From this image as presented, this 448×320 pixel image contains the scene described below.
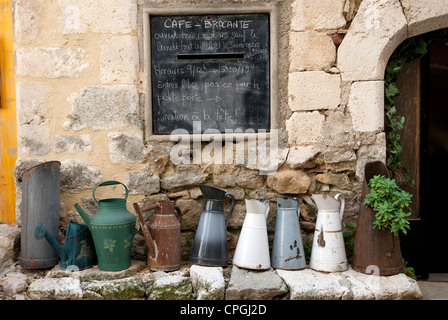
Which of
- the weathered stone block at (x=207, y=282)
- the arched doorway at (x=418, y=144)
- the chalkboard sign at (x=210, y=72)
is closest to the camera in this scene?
the weathered stone block at (x=207, y=282)

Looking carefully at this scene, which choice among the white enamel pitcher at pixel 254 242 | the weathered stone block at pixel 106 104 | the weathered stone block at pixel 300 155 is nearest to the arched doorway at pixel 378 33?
the weathered stone block at pixel 300 155

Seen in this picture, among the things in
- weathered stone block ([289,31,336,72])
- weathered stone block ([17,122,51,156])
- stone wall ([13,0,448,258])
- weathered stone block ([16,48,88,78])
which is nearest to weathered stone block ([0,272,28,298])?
stone wall ([13,0,448,258])

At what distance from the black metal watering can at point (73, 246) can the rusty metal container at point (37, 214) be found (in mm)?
64

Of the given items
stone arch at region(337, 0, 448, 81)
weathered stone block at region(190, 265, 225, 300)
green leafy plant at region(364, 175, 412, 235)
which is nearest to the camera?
weathered stone block at region(190, 265, 225, 300)

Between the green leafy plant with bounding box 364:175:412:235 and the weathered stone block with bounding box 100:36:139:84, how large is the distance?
1.95m

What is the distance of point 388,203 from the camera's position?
2713 millimetres

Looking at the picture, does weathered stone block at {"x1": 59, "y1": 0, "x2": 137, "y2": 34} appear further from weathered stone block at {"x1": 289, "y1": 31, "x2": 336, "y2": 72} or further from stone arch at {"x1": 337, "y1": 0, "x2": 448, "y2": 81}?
stone arch at {"x1": 337, "y1": 0, "x2": 448, "y2": 81}

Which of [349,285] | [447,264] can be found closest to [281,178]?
[349,285]

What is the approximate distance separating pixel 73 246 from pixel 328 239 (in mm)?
1787

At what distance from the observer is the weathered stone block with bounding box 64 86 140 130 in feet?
10.3

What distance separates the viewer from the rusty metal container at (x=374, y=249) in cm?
276

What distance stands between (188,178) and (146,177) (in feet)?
1.07

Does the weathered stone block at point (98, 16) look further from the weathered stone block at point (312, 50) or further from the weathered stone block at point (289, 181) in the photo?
the weathered stone block at point (289, 181)

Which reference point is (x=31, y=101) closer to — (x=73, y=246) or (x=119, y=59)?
(x=119, y=59)
